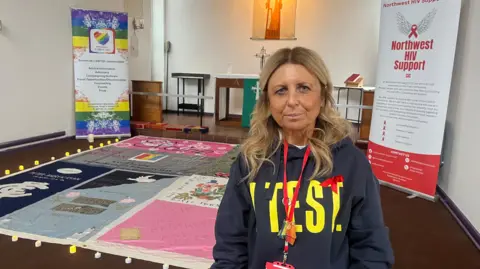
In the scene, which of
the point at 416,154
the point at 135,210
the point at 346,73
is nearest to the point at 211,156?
the point at 135,210

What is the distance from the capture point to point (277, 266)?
→ 3.35 feet

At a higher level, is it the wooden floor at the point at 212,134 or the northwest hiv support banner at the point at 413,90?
the northwest hiv support banner at the point at 413,90

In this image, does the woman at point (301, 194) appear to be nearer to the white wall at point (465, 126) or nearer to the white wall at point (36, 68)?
the white wall at point (465, 126)

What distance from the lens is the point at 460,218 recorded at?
298 centimetres

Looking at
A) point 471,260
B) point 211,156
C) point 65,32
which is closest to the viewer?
point 471,260

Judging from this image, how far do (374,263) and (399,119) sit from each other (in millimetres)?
2830

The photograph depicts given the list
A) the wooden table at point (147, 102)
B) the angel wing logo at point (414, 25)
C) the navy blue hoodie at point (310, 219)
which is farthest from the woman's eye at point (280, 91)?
the wooden table at point (147, 102)

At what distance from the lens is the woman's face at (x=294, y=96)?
104 centimetres

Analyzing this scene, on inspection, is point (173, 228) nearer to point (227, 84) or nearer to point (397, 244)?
point (397, 244)

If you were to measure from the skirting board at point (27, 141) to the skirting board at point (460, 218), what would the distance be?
4.60m

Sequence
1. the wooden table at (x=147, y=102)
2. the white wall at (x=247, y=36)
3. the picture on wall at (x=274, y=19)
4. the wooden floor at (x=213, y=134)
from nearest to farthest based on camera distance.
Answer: the wooden floor at (x=213, y=134)
the wooden table at (x=147, y=102)
the white wall at (x=247, y=36)
the picture on wall at (x=274, y=19)

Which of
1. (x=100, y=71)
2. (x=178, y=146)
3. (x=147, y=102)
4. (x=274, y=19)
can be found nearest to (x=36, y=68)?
(x=100, y=71)

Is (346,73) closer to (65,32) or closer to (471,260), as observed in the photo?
(65,32)

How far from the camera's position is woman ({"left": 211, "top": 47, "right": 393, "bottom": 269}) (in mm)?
1041
